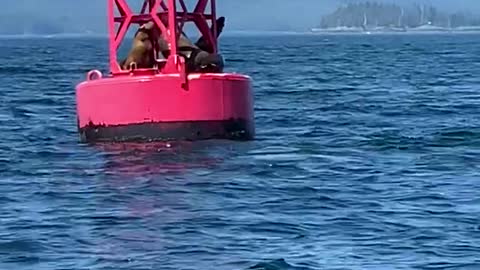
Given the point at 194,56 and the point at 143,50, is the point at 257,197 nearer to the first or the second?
the point at 194,56

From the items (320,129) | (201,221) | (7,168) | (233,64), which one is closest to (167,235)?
(201,221)

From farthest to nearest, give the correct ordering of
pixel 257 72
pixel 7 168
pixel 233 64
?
pixel 233 64 → pixel 257 72 → pixel 7 168

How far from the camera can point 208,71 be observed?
91.7ft

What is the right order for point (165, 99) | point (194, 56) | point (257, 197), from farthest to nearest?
point (194, 56)
point (165, 99)
point (257, 197)

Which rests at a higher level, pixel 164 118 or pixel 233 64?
pixel 164 118

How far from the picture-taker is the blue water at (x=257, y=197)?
17297 mm

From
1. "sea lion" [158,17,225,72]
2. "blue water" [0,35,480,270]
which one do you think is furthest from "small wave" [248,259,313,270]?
"sea lion" [158,17,225,72]

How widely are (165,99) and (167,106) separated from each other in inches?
6.1

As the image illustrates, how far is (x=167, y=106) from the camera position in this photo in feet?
88.5

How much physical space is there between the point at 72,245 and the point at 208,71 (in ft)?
34.4

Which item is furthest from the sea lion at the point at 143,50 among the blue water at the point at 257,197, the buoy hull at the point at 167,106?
the blue water at the point at 257,197

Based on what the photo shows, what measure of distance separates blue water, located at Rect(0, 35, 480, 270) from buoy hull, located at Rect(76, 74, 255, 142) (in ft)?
0.87

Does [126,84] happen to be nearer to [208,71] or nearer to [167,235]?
[208,71]

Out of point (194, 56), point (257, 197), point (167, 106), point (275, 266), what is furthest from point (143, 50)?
point (275, 266)
